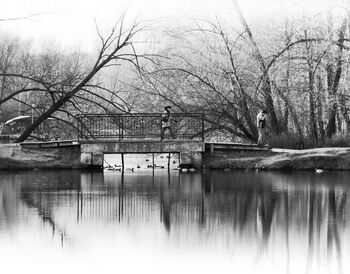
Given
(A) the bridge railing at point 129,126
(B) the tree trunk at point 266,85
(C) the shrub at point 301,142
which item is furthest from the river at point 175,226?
(B) the tree trunk at point 266,85

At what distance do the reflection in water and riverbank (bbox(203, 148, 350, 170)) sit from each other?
392 centimetres

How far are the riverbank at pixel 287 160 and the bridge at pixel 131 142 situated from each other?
403 mm

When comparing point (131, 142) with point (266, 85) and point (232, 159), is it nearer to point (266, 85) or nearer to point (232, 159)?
point (232, 159)

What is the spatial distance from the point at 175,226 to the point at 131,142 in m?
16.0

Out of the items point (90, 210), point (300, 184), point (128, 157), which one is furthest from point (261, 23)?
point (90, 210)

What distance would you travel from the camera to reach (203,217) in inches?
634

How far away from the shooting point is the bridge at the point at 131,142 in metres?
30.8

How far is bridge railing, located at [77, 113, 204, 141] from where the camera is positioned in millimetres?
31750

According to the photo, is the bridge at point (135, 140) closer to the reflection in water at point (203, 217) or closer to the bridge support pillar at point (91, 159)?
the bridge support pillar at point (91, 159)

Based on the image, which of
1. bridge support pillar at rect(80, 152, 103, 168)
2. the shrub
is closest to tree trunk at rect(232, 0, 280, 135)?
the shrub

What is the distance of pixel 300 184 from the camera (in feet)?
78.2

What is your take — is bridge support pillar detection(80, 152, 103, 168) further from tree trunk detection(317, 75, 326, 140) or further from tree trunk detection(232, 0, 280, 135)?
tree trunk detection(317, 75, 326, 140)

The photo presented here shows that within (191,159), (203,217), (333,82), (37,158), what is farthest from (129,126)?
(203,217)

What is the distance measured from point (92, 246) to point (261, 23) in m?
26.5
